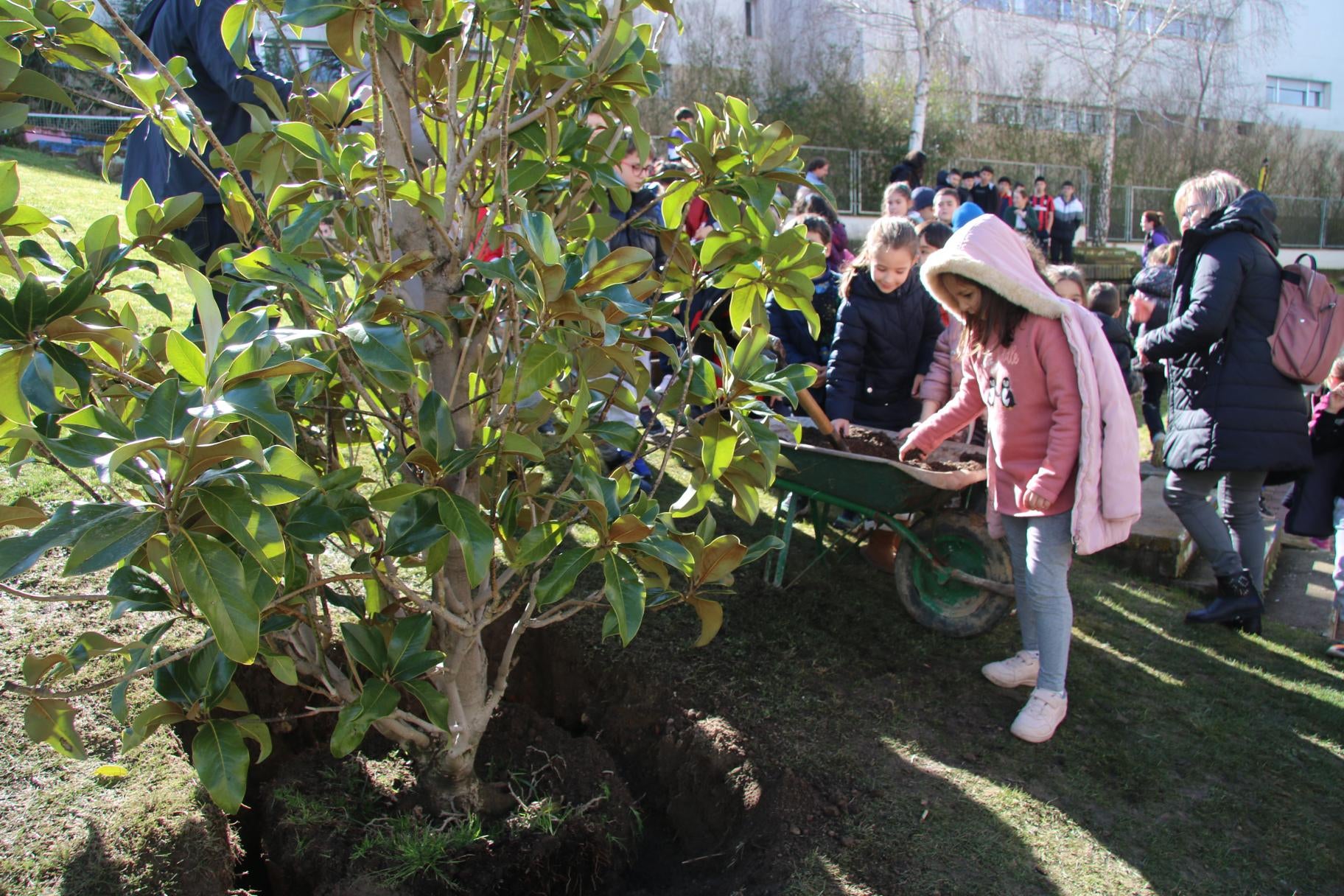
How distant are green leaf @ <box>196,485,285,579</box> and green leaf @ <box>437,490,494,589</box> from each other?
39 centimetres

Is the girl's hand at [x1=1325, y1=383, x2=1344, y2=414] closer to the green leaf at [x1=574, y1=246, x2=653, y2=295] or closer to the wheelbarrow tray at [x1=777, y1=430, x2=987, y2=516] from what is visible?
the wheelbarrow tray at [x1=777, y1=430, x2=987, y2=516]

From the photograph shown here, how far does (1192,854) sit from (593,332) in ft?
8.40

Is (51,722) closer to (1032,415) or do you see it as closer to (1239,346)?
(1032,415)

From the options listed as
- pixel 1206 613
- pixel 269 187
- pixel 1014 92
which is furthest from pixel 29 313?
pixel 1014 92

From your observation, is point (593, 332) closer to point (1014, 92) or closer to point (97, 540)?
point (97, 540)

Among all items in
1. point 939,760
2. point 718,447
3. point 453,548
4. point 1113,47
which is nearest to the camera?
point 718,447

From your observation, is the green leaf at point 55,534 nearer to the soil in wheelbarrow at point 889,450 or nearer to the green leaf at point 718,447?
the green leaf at point 718,447

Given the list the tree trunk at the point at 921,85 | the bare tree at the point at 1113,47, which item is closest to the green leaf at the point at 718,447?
the tree trunk at the point at 921,85

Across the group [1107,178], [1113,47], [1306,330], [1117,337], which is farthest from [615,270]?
[1113,47]

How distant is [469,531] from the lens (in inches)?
75.3

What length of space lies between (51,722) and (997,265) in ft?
10.4

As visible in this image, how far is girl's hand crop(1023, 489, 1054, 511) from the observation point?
3.49m

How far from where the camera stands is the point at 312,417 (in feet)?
8.59

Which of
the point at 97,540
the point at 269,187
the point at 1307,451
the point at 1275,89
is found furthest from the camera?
the point at 1275,89
